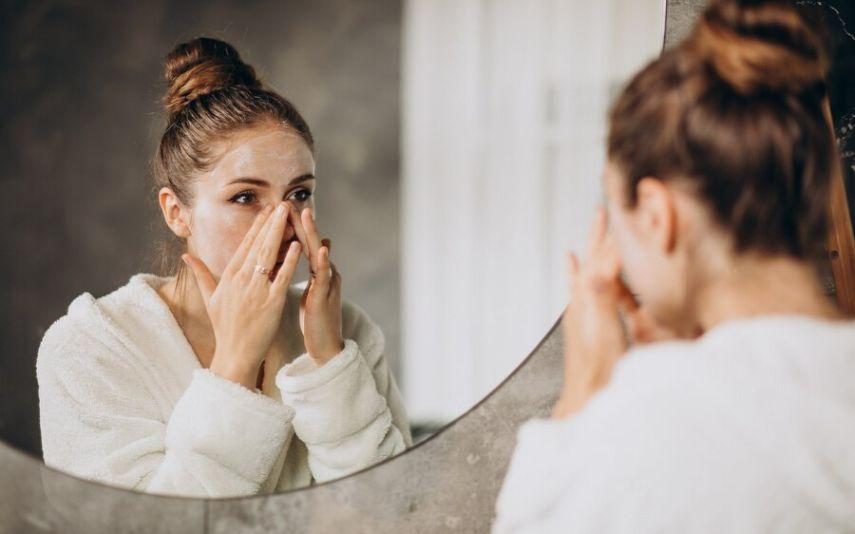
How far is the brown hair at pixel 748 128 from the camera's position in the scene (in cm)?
52

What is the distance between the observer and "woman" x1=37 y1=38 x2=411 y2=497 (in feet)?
2.40

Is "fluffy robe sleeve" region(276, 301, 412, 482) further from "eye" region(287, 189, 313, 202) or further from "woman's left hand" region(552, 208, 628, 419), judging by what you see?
"woman's left hand" region(552, 208, 628, 419)

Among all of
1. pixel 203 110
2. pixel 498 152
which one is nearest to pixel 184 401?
pixel 203 110

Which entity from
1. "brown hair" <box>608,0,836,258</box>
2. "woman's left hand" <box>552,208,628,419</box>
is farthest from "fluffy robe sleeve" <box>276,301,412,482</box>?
"brown hair" <box>608,0,836,258</box>

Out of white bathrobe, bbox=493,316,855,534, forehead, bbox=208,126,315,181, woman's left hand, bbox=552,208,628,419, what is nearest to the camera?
white bathrobe, bbox=493,316,855,534

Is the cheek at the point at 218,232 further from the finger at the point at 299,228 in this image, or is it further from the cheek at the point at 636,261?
the cheek at the point at 636,261

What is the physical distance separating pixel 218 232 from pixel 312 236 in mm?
84

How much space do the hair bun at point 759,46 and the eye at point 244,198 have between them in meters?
0.39

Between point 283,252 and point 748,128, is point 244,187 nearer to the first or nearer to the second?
point 283,252

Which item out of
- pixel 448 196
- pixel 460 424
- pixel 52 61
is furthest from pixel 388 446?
pixel 52 61

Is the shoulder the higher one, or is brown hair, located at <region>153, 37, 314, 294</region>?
brown hair, located at <region>153, 37, 314, 294</region>

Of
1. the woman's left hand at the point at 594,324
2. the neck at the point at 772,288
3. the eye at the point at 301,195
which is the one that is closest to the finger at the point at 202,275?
the eye at the point at 301,195

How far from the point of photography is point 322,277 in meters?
0.75

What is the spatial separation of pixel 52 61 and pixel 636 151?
1.80 ft
